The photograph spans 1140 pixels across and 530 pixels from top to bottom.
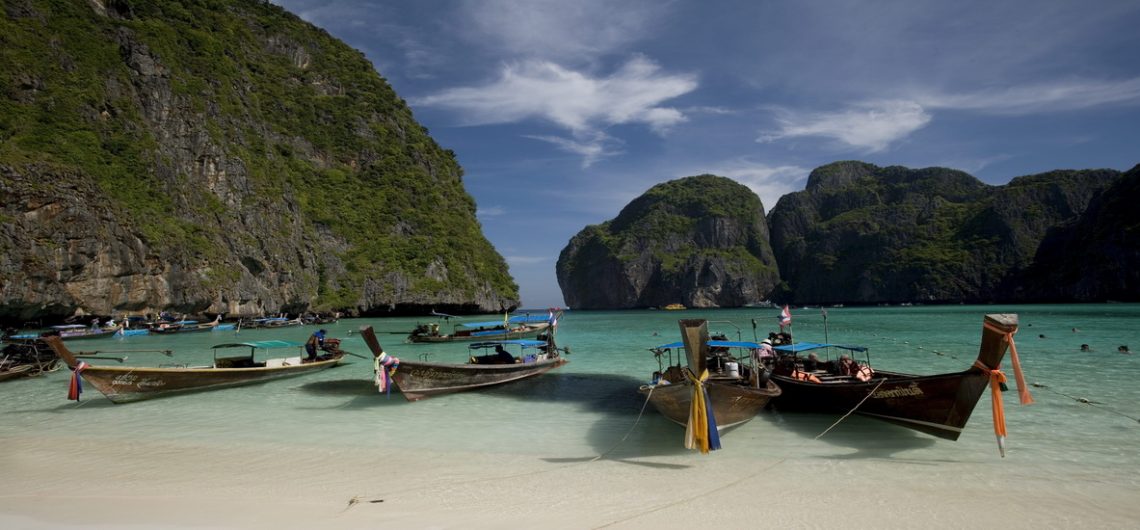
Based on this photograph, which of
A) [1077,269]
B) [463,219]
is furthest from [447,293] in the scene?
[1077,269]

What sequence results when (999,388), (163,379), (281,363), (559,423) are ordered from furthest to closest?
(281,363) < (163,379) < (559,423) < (999,388)

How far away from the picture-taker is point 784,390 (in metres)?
11.7

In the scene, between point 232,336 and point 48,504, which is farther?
point 232,336

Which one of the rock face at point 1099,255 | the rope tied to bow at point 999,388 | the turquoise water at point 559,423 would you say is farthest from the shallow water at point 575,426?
the rock face at point 1099,255

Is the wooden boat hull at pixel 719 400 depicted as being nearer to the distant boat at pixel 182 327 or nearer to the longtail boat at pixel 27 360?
the longtail boat at pixel 27 360

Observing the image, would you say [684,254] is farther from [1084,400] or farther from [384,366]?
[384,366]

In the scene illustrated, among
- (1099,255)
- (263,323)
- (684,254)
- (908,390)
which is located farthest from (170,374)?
(684,254)

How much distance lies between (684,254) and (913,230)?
58.2 metres

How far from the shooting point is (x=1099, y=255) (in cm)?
8231

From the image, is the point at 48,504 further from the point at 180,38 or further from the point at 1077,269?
the point at 1077,269

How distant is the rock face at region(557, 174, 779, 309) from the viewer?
5876 inches

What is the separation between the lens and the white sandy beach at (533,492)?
611cm

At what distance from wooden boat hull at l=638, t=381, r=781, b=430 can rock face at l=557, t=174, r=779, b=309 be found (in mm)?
141500

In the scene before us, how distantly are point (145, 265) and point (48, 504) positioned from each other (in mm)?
44158
